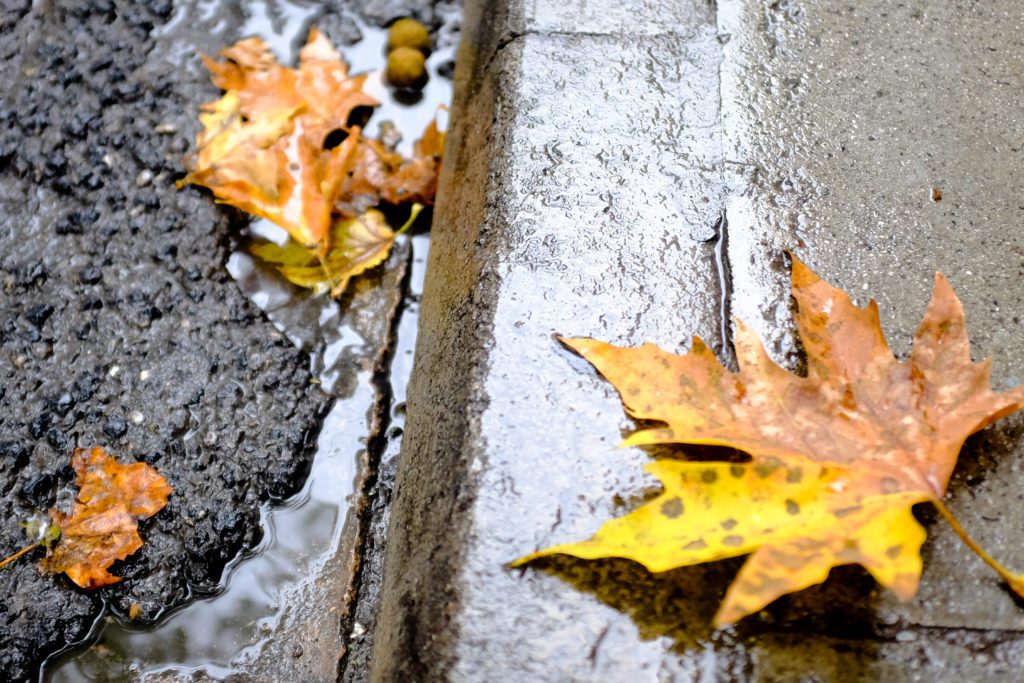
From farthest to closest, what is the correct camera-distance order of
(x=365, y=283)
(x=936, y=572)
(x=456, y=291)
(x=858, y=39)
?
1. (x=365, y=283)
2. (x=858, y=39)
3. (x=456, y=291)
4. (x=936, y=572)

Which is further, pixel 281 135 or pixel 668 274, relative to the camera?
pixel 281 135

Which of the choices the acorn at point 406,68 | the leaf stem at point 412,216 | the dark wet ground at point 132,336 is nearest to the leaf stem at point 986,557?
the dark wet ground at point 132,336

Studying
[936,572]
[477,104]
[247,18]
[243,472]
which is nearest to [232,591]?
[243,472]

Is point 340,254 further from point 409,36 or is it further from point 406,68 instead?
point 409,36

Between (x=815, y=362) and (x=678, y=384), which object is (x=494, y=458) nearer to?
(x=678, y=384)

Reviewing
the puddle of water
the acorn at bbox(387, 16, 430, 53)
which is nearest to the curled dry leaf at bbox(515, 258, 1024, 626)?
the puddle of water

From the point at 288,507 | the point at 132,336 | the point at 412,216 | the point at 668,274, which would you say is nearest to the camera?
the point at 668,274

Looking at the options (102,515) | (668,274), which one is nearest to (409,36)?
(668,274)
